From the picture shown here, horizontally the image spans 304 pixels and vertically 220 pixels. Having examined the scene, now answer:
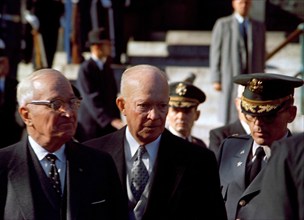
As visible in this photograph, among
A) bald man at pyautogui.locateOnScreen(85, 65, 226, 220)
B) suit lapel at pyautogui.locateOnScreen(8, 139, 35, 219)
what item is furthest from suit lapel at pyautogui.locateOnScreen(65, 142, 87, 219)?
bald man at pyautogui.locateOnScreen(85, 65, 226, 220)

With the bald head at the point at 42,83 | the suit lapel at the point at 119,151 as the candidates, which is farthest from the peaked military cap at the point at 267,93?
the bald head at the point at 42,83

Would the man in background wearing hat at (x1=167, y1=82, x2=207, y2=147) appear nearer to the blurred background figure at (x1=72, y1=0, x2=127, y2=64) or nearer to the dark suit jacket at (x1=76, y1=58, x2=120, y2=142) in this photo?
the dark suit jacket at (x1=76, y1=58, x2=120, y2=142)

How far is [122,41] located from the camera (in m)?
16.1

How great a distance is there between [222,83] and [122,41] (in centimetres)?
316

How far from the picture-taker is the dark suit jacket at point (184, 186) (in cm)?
638

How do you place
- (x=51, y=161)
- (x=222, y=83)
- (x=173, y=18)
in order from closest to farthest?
(x=51, y=161) < (x=222, y=83) < (x=173, y=18)

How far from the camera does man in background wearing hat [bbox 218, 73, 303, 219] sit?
682cm

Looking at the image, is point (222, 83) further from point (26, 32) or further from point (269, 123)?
point (269, 123)

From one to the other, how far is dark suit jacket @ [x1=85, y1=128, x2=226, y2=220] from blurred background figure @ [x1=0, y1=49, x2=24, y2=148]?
16.4 feet

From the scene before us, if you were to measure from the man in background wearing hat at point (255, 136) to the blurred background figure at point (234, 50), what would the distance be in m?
5.80

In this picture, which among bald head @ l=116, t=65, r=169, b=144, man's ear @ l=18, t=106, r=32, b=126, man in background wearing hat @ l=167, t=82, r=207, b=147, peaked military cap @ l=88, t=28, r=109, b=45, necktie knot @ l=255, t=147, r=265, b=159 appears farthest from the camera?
peaked military cap @ l=88, t=28, r=109, b=45

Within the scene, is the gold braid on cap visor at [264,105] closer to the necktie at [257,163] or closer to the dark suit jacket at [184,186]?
the necktie at [257,163]

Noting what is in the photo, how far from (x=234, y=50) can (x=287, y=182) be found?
27.8 ft

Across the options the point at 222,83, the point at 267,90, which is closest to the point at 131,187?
the point at 267,90
